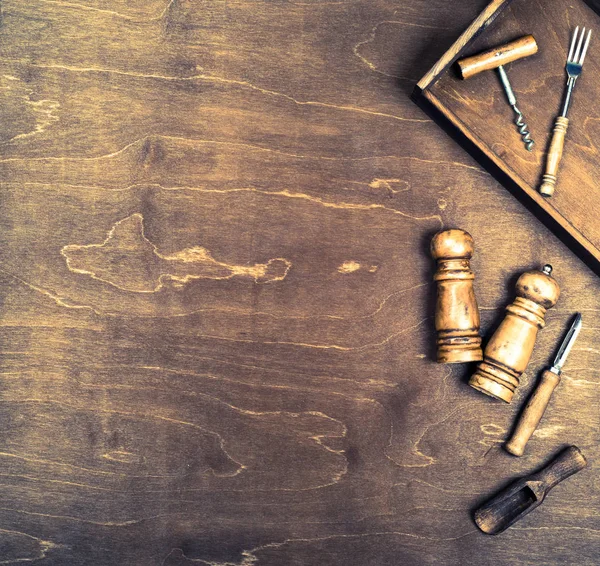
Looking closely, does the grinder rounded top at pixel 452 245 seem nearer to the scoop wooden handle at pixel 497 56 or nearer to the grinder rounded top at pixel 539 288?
the grinder rounded top at pixel 539 288

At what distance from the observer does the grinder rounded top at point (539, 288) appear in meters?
1.33

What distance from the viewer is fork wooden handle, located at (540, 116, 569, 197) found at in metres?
1.34

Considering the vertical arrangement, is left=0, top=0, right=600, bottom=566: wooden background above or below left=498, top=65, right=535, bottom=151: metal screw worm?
below

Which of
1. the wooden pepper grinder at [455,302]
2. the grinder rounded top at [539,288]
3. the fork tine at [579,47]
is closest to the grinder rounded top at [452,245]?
the wooden pepper grinder at [455,302]

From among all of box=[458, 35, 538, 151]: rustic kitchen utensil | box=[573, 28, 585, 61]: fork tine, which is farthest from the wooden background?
box=[573, 28, 585, 61]: fork tine

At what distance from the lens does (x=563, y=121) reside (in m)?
1.35

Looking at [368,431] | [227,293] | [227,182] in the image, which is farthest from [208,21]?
[368,431]

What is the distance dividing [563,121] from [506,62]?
0.60 feet

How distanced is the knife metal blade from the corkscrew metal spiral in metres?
0.41

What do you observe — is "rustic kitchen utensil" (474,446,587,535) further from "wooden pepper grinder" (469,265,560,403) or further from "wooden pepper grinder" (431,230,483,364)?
"wooden pepper grinder" (431,230,483,364)

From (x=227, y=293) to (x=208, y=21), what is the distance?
656 mm

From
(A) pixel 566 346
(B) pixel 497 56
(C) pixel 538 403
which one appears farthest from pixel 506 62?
(C) pixel 538 403

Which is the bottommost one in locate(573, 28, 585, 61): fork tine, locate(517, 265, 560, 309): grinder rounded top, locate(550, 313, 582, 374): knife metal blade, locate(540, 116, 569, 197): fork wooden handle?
locate(550, 313, 582, 374): knife metal blade

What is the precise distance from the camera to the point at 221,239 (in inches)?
56.3
